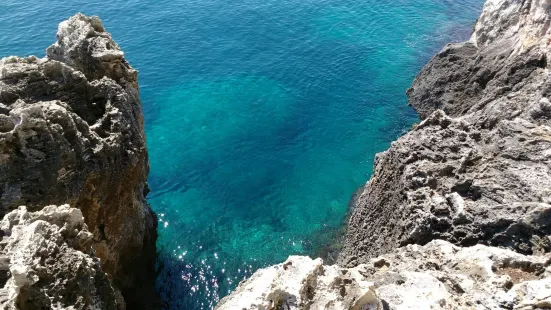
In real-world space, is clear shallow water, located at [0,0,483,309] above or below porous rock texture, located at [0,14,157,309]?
below

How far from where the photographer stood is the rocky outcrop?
35.1 feet

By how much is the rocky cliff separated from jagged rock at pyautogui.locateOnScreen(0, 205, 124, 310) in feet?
11.9

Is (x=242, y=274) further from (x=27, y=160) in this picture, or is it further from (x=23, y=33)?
(x=23, y=33)

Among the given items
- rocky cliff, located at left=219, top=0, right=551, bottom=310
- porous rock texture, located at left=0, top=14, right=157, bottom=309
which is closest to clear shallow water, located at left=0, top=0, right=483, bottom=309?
porous rock texture, located at left=0, top=14, right=157, bottom=309

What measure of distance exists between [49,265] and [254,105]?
2972 centimetres

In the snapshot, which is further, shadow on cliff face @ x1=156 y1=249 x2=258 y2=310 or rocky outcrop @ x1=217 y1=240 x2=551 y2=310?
shadow on cliff face @ x1=156 y1=249 x2=258 y2=310

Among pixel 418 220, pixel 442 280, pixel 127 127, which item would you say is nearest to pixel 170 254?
pixel 127 127

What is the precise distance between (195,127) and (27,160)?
22.1 m

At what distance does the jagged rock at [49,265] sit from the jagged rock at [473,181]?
1079 cm

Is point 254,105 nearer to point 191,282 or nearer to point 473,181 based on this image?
point 191,282

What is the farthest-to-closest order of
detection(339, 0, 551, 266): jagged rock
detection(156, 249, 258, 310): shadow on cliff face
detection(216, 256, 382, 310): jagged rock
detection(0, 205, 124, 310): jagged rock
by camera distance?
detection(156, 249, 258, 310): shadow on cliff face < detection(339, 0, 551, 266): jagged rock < detection(216, 256, 382, 310): jagged rock < detection(0, 205, 124, 310): jagged rock

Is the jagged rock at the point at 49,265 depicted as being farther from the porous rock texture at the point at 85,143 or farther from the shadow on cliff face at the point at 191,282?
the shadow on cliff face at the point at 191,282

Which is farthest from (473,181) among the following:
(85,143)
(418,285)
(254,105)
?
(254,105)

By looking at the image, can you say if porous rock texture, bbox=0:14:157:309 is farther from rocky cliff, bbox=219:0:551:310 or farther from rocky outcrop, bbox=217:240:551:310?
rocky outcrop, bbox=217:240:551:310
